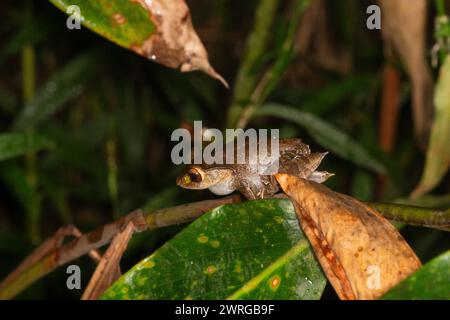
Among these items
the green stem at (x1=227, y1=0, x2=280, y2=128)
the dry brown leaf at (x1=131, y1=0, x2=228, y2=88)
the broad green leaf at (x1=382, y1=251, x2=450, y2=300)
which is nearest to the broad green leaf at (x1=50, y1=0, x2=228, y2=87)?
the dry brown leaf at (x1=131, y1=0, x2=228, y2=88)

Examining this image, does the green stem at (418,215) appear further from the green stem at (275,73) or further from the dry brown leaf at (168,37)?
the green stem at (275,73)

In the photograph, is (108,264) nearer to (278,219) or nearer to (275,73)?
(278,219)

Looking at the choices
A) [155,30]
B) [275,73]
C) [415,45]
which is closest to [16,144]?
[275,73]

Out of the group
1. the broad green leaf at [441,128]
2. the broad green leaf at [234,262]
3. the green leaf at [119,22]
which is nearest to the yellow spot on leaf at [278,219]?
the broad green leaf at [234,262]
